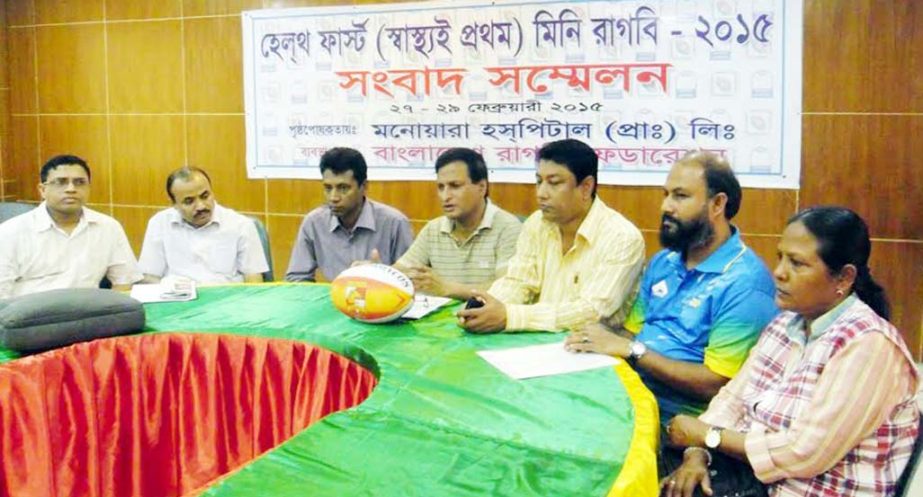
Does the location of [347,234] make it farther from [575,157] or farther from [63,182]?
[575,157]

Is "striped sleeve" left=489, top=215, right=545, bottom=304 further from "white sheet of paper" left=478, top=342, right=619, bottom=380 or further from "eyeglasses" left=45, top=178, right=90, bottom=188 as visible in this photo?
"eyeglasses" left=45, top=178, right=90, bottom=188

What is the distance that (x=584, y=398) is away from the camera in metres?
1.94

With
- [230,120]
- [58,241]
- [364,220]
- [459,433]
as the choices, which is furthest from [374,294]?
[230,120]

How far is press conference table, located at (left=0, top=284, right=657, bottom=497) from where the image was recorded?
1494 mm

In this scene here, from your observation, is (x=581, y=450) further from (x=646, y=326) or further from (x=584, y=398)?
(x=646, y=326)

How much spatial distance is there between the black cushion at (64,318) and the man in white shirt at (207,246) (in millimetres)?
1340

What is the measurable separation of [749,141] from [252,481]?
3.38 meters

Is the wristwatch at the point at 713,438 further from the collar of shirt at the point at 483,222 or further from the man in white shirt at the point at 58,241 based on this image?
the man in white shirt at the point at 58,241

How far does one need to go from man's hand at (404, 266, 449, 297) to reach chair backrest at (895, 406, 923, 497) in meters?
1.59

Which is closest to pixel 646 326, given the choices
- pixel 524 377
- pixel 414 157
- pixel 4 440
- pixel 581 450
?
pixel 524 377

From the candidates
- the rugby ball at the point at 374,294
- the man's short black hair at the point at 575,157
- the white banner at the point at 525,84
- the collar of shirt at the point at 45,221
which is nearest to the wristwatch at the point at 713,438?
the rugby ball at the point at 374,294

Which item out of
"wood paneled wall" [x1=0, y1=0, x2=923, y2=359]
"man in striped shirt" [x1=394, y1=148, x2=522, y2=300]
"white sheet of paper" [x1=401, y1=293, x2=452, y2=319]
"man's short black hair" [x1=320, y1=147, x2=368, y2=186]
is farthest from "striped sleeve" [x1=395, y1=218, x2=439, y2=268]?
"wood paneled wall" [x1=0, y1=0, x2=923, y2=359]

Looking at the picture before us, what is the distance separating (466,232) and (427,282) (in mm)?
610

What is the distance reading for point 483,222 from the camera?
3.50 metres
